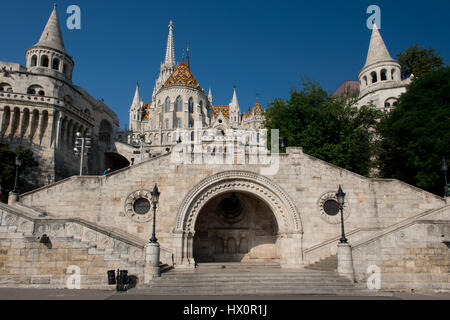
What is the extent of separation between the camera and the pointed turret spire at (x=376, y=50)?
39.8 metres

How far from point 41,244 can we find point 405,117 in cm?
2205

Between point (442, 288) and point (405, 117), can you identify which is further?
point (405, 117)

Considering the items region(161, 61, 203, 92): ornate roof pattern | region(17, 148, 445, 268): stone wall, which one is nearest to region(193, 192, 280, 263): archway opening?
region(17, 148, 445, 268): stone wall

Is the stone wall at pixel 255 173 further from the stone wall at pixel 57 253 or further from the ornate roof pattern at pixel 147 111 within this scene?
the ornate roof pattern at pixel 147 111

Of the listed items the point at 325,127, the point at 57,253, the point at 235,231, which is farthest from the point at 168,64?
the point at 57,253

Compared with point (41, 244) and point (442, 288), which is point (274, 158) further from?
point (41, 244)

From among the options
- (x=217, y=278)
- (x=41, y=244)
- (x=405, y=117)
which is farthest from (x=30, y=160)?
(x=405, y=117)

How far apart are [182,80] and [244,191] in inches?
2375

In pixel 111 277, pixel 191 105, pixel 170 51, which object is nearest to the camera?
pixel 111 277

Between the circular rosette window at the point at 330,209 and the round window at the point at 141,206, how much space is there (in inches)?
346

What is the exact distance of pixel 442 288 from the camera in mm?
12172

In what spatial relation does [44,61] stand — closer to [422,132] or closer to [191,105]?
[191,105]

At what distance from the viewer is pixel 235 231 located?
58.9 feet

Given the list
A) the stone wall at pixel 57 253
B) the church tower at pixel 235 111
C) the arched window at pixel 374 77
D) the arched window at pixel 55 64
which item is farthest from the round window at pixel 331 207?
the church tower at pixel 235 111
